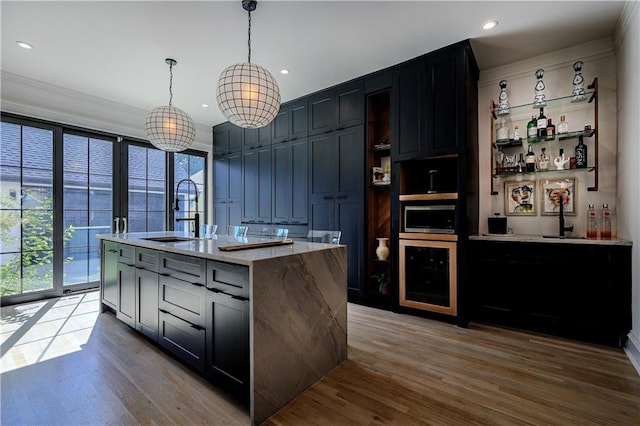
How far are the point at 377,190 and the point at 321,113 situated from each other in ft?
4.45

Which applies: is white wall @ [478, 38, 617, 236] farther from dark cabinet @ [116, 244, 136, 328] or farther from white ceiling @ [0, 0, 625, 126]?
dark cabinet @ [116, 244, 136, 328]

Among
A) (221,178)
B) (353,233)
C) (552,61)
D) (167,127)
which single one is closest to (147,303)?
(167,127)

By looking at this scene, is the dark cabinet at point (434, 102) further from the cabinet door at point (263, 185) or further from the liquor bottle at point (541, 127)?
the cabinet door at point (263, 185)

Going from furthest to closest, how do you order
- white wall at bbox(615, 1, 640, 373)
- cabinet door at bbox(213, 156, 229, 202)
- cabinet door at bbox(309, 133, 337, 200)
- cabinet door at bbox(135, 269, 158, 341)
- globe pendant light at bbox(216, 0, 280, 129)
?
cabinet door at bbox(213, 156, 229, 202), cabinet door at bbox(309, 133, 337, 200), cabinet door at bbox(135, 269, 158, 341), white wall at bbox(615, 1, 640, 373), globe pendant light at bbox(216, 0, 280, 129)

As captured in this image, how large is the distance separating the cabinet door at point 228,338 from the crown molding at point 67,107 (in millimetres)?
4033

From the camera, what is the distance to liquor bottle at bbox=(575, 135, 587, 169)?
289cm

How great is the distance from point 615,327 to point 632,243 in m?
0.74

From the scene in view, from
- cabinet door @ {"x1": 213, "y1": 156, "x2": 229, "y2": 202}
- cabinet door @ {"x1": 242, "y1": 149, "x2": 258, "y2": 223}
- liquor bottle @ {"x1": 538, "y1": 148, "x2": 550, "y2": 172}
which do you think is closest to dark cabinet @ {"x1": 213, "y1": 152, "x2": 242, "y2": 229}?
cabinet door @ {"x1": 213, "y1": 156, "x2": 229, "y2": 202}

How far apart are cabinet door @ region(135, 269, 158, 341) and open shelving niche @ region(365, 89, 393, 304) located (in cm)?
233

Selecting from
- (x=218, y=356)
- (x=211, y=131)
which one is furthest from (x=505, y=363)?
(x=211, y=131)

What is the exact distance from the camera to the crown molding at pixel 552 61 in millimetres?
2889

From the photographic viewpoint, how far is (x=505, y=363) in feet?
7.23

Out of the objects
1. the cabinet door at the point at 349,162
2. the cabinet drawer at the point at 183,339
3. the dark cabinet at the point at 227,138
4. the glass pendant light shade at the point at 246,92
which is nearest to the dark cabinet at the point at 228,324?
the cabinet drawer at the point at 183,339

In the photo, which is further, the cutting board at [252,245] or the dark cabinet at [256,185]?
the dark cabinet at [256,185]
